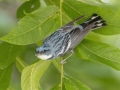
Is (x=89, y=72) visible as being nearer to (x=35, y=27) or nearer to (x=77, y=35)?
(x=77, y=35)

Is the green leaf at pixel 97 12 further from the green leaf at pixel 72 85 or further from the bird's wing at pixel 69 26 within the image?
the green leaf at pixel 72 85

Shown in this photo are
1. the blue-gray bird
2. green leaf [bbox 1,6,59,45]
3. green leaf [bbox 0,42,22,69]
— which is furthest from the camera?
green leaf [bbox 0,42,22,69]

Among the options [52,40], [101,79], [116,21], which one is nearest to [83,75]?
[101,79]

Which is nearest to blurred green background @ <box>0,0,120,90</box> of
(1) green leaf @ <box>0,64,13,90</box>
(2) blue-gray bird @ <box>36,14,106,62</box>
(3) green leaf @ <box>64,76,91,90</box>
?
(1) green leaf @ <box>0,64,13,90</box>

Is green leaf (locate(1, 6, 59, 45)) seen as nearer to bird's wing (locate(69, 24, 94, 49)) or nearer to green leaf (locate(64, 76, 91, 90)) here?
Answer: bird's wing (locate(69, 24, 94, 49))

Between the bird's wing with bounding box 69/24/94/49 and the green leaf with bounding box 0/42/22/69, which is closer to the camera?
the bird's wing with bounding box 69/24/94/49

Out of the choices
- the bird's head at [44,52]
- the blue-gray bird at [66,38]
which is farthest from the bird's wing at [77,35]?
the bird's head at [44,52]

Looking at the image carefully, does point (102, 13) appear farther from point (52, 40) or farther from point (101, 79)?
point (101, 79)

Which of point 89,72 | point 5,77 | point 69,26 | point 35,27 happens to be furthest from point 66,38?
point 89,72
